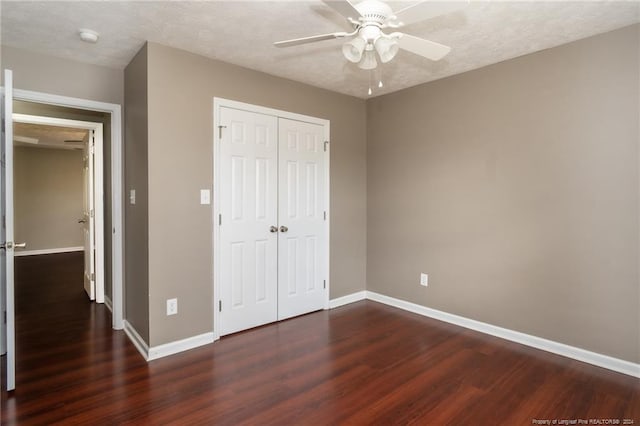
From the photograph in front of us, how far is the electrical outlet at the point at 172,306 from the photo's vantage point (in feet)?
9.45

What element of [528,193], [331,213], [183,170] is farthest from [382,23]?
[331,213]

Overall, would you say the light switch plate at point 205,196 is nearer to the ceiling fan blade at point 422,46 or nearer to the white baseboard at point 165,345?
the white baseboard at point 165,345

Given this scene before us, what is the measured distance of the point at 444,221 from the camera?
12.0 feet

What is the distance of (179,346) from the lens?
2914mm

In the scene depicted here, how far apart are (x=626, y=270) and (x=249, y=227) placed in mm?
3060

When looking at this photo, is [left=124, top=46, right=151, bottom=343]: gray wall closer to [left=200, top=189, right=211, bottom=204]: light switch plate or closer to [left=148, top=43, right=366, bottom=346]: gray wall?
[left=148, top=43, right=366, bottom=346]: gray wall

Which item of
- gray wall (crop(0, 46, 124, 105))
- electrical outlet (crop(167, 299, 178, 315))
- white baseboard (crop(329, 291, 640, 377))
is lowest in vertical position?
white baseboard (crop(329, 291, 640, 377))

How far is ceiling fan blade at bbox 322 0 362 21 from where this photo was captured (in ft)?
5.10

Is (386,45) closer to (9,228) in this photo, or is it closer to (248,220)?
(248,220)

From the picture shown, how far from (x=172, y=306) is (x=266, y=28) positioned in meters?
2.31

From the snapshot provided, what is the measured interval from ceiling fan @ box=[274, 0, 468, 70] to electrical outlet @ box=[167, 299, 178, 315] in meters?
2.18

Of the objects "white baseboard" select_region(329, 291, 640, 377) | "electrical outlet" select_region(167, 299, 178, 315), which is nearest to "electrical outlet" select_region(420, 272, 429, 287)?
"white baseboard" select_region(329, 291, 640, 377)

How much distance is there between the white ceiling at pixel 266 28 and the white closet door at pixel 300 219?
0.81m

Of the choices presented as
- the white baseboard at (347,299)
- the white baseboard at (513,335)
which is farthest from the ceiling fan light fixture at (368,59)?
the white baseboard at (347,299)
